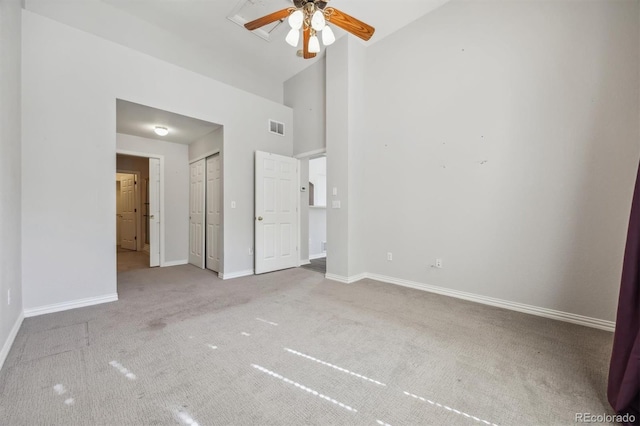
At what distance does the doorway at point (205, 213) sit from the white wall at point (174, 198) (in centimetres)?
12

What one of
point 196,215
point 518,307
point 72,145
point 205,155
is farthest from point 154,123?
point 518,307

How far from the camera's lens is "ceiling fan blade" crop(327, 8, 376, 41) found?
→ 2.27m

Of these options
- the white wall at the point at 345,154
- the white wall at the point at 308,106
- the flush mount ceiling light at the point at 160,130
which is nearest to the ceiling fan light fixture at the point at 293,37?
the white wall at the point at 345,154

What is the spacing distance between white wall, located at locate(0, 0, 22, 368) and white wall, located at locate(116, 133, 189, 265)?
2.53 meters

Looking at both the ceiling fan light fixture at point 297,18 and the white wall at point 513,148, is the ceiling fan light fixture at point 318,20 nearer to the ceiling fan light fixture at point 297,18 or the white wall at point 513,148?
the ceiling fan light fixture at point 297,18

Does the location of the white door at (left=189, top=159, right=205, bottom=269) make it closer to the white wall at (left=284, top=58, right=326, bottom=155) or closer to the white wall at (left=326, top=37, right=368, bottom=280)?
the white wall at (left=284, top=58, right=326, bottom=155)

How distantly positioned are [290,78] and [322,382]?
5214 mm

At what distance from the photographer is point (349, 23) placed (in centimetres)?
236

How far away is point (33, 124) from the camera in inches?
106

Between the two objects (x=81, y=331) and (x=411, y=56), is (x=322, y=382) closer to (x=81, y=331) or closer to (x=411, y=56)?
(x=81, y=331)

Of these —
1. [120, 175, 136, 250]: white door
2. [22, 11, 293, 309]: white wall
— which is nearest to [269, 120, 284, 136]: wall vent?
[22, 11, 293, 309]: white wall

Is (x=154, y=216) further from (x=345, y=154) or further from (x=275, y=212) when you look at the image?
(x=345, y=154)

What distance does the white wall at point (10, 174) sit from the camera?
1921mm

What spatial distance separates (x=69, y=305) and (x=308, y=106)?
438 centimetres
